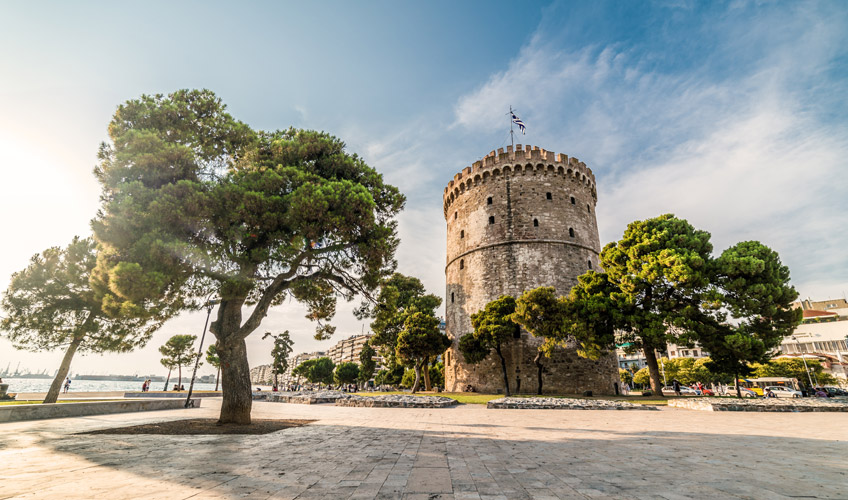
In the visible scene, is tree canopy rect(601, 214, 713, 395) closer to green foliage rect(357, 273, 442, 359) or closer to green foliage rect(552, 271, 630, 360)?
green foliage rect(552, 271, 630, 360)

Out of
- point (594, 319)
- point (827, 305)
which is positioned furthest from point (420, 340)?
point (827, 305)

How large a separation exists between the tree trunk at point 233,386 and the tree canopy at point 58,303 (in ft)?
31.1

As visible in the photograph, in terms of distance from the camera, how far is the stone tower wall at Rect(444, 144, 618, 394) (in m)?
27.4

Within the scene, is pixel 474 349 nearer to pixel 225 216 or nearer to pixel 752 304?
pixel 752 304

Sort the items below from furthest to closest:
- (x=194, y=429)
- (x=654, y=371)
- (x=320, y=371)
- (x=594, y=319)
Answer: (x=320, y=371), (x=654, y=371), (x=594, y=319), (x=194, y=429)

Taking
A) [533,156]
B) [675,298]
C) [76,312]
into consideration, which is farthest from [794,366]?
[76,312]

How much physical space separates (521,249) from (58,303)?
28.9m

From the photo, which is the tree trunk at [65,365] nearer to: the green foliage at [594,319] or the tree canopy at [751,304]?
the green foliage at [594,319]

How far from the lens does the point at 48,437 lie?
24.8 ft

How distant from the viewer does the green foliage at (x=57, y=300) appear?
1631 centimetres

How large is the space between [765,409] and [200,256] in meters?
22.6

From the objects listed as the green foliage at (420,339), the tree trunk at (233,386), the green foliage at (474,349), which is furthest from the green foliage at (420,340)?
the tree trunk at (233,386)

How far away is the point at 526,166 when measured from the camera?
105 ft

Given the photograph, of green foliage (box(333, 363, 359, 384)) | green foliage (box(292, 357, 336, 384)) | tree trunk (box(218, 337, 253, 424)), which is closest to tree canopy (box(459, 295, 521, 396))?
tree trunk (box(218, 337, 253, 424))
